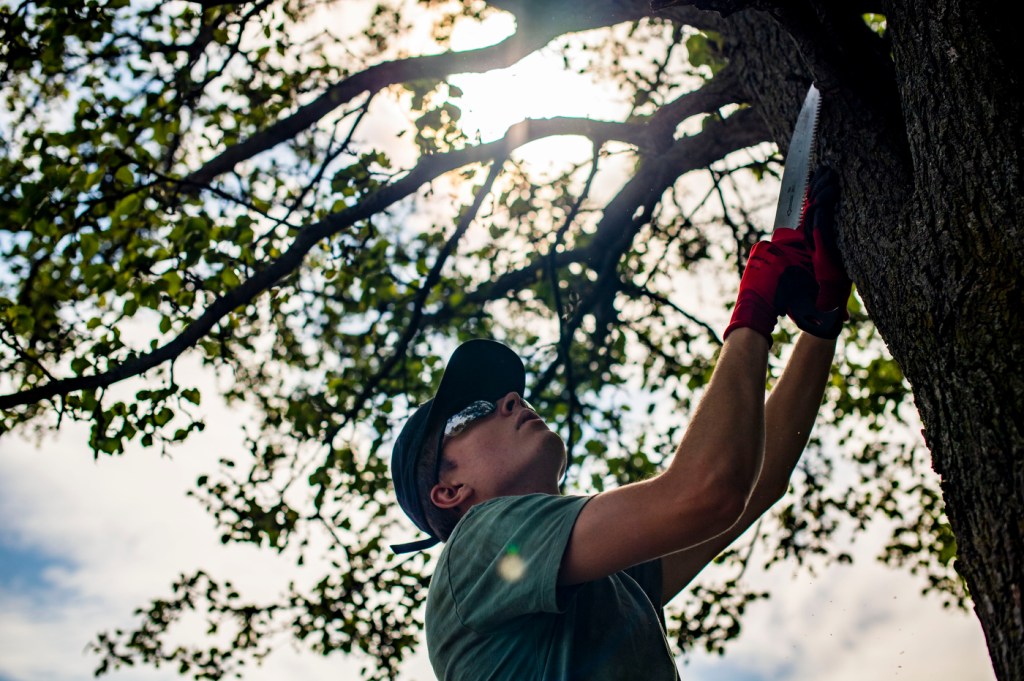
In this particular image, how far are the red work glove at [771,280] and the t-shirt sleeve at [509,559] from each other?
27.3 inches

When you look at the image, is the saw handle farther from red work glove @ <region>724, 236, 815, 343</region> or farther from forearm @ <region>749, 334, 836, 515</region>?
forearm @ <region>749, 334, 836, 515</region>

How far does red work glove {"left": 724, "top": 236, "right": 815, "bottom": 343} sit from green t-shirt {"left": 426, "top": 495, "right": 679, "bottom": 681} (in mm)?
693

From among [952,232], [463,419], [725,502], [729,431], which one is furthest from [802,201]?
[463,419]

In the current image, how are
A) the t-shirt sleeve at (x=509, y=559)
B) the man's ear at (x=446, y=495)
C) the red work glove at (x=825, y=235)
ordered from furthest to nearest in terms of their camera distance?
the man's ear at (x=446, y=495), the red work glove at (x=825, y=235), the t-shirt sleeve at (x=509, y=559)

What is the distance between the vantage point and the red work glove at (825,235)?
232 cm

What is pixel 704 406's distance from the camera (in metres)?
1.85

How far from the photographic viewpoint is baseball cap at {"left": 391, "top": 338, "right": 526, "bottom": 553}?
107 inches

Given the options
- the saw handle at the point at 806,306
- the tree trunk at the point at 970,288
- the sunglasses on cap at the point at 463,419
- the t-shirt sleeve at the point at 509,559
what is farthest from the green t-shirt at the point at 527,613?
the saw handle at the point at 806,306

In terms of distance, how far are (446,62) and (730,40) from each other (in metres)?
2.07

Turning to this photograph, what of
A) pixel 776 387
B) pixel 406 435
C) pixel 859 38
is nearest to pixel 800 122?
pixel 859 38

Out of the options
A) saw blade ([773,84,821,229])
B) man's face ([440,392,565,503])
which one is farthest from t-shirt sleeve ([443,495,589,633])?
saw blade ([773,84,821,229])

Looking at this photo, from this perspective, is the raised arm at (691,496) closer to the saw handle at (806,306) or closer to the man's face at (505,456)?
the saw handle at (806,306)

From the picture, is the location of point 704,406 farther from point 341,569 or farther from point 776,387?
point 341,569

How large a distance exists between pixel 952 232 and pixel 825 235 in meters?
0.61
